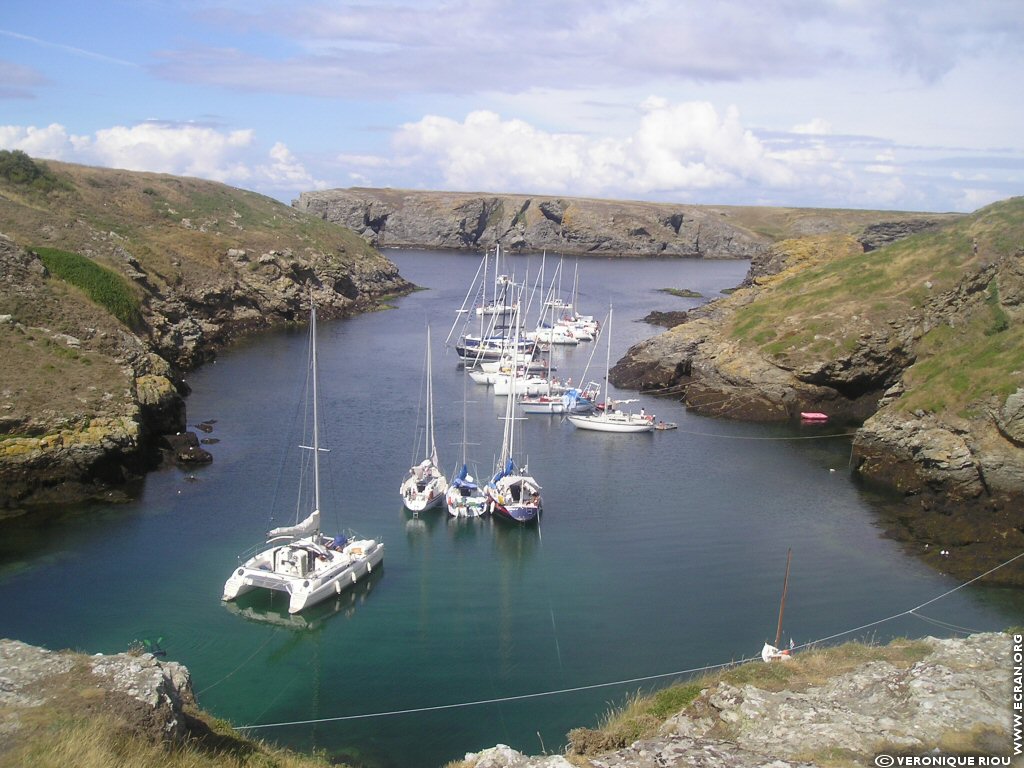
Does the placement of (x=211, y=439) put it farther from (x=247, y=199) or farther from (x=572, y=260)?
(x=572, y=260)

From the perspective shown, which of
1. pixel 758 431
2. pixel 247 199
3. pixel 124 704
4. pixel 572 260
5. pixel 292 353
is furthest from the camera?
pixel 572 260

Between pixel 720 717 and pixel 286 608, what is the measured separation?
1901cm

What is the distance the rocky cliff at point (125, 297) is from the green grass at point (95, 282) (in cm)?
16

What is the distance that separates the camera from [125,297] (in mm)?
61219

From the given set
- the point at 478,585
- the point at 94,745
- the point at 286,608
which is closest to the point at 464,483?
the point at 478,585

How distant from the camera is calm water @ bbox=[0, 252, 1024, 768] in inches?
998

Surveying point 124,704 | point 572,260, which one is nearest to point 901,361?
point 124,704

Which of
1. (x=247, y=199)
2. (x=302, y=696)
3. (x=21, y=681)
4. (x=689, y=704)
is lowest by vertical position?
(x=302, y=696)

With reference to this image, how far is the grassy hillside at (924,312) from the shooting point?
155ft

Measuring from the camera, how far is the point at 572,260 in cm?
18438

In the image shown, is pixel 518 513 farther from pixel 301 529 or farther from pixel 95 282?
A: pixel 95 282

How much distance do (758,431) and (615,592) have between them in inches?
1114

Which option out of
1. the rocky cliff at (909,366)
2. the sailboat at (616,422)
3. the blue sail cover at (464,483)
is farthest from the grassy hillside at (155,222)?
the rocky cliff at (909,366)

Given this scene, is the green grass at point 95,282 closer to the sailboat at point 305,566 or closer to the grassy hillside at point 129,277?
the grassy hillside at point 129,277
